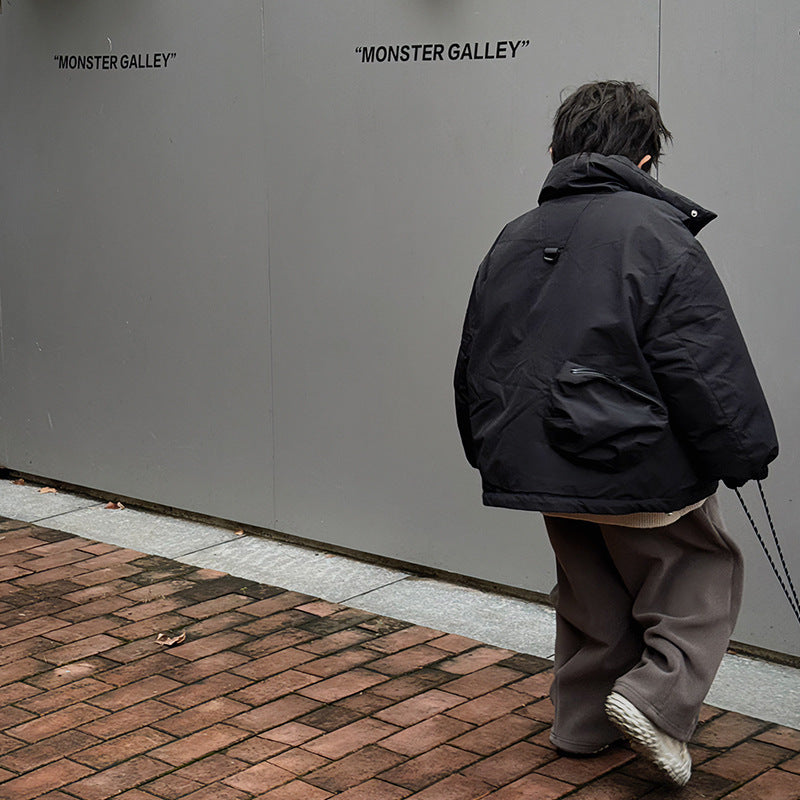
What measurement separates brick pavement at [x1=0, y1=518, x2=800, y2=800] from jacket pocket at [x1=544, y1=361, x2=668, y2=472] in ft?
3.19

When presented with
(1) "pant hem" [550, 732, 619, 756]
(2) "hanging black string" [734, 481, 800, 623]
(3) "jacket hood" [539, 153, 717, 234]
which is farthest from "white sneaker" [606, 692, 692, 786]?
(3) "jacket hood" [539, 153, 717, 234]

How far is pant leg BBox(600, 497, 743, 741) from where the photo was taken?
364 centimetres

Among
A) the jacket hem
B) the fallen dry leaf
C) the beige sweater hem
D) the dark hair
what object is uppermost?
the dark hair

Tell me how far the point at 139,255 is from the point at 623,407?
139 inches

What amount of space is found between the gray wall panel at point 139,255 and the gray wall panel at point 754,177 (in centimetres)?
198

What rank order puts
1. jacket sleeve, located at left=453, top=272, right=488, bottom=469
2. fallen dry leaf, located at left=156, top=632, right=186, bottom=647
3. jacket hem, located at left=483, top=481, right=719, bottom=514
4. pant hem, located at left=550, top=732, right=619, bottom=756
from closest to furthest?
jacket hem, located at left=483, top=481, right=719, bottom=514
jacket sleeve, located at left=453, top=272, right=488, bottom=469
pant hem, located at left=550, top=732, right=619, bottom=756
fallen dry leaf, located at left=156, top=632, right=186, bottom=647

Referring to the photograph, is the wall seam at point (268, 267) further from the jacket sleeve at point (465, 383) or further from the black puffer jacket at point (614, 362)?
the black puffer jacket at point (614, 362)

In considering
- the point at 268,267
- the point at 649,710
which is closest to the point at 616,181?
the point at 649,710

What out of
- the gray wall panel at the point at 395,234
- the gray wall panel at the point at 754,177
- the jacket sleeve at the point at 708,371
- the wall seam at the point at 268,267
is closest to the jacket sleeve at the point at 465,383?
the jacket sleeve at the point at 708,371

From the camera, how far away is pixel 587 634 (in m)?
3.87

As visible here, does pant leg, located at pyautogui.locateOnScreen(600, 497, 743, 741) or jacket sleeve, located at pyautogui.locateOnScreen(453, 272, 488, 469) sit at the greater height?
jacket sleeve, located at pyautogui.locateOnScreen(453, 272, 488, 469)

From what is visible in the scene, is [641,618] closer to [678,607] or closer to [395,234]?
[678,607]

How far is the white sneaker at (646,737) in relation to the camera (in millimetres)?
3576

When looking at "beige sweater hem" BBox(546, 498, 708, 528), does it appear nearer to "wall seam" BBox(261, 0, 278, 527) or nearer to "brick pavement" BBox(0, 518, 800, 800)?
"brick pavement" BBox(0, 518, 800, 800)
